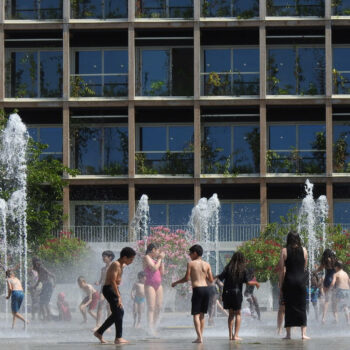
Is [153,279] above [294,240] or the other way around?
the other way around

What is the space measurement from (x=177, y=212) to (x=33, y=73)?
7839 millimetres

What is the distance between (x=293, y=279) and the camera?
1800cm

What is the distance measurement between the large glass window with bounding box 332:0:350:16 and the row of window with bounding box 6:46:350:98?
59.2 inches

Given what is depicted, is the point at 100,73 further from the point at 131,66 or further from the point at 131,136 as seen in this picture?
the point at 131,136

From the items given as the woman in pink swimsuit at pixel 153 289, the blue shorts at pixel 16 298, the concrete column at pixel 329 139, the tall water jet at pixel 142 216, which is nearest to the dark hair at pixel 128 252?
the woman in pink swimsuit at pixel 153 289

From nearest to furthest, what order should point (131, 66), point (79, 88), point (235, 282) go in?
1. point (235, 282)
2. point (131, 66)
3. point (79, 88)

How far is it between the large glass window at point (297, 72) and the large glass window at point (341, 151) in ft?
6.62

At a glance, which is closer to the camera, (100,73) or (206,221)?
(206,221)

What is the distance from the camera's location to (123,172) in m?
45.7

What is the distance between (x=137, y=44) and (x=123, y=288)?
37.6 ft

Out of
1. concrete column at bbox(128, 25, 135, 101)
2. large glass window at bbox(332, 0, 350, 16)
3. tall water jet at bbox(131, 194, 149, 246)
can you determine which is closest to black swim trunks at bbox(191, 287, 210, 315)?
tall water jet at bbox(131, 194, 149, 246)

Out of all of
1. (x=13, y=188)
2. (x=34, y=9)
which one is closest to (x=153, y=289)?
(x=13, y=188)

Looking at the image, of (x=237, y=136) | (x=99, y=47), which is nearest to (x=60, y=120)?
(x=99, y=47)

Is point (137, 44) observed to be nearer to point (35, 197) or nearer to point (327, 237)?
point (35, 197)
